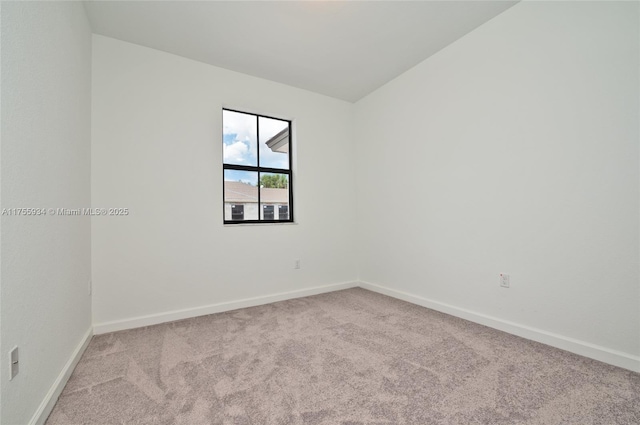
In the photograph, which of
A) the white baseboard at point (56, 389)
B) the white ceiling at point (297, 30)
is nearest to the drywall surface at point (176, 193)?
the white ceiling at point (297, 30)

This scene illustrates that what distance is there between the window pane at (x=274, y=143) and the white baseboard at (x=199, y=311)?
1.62 m

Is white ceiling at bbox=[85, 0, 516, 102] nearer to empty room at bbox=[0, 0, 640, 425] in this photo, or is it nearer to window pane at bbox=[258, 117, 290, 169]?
empty room at bbox=[0, 0, 640, 425]

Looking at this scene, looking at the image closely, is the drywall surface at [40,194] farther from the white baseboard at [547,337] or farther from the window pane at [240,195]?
the white baseboard at [547,337]

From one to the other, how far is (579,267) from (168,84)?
385 cm

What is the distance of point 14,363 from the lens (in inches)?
44.7

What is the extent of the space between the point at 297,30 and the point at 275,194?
5.88ft

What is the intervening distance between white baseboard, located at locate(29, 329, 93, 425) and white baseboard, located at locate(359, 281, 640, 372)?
2.98m

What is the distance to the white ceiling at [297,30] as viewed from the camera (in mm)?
2250

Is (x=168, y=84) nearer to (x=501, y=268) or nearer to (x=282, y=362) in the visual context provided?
(x=282, y=362)

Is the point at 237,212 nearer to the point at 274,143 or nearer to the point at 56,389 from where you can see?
the point at 274,143

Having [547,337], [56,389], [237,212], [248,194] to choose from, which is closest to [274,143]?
[248,194]

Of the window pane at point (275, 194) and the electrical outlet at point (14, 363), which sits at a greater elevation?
the window pane at point (275, 194)

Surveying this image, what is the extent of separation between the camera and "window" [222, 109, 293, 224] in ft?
10.6

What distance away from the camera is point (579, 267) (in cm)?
196
